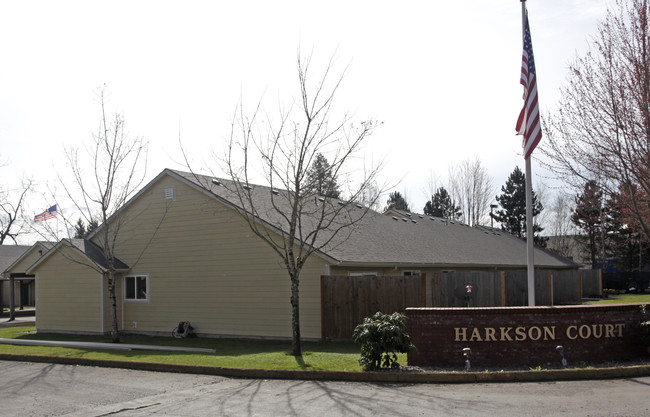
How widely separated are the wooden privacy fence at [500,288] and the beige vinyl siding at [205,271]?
4.80 m

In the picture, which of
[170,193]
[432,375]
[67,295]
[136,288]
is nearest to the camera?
[432,375]

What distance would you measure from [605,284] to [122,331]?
42.4m

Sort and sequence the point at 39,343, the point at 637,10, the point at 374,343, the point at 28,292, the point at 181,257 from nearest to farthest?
the point at 374,343
the point at 637,10
the point at 39,343
the point at 181,257
the point at 28,292

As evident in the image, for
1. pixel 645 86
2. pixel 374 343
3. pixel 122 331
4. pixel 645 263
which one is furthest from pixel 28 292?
pixel 645 263

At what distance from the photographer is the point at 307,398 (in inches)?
401

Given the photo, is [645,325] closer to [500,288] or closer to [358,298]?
[358,298]

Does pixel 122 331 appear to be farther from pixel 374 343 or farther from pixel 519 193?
pixel 519 193

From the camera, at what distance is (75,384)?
1218cm

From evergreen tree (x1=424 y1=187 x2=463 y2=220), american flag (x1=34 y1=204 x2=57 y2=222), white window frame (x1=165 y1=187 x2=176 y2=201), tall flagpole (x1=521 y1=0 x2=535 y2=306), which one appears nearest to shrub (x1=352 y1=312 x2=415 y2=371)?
tall flagpole (x1=521 y1=0 x2=535 y2=306)

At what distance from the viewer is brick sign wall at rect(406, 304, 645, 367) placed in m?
12.0

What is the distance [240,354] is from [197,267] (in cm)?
628

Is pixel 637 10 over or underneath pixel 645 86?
over

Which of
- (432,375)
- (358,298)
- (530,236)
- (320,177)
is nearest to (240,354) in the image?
(358,298)

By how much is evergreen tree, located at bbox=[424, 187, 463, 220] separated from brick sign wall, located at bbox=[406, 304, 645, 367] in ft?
179
